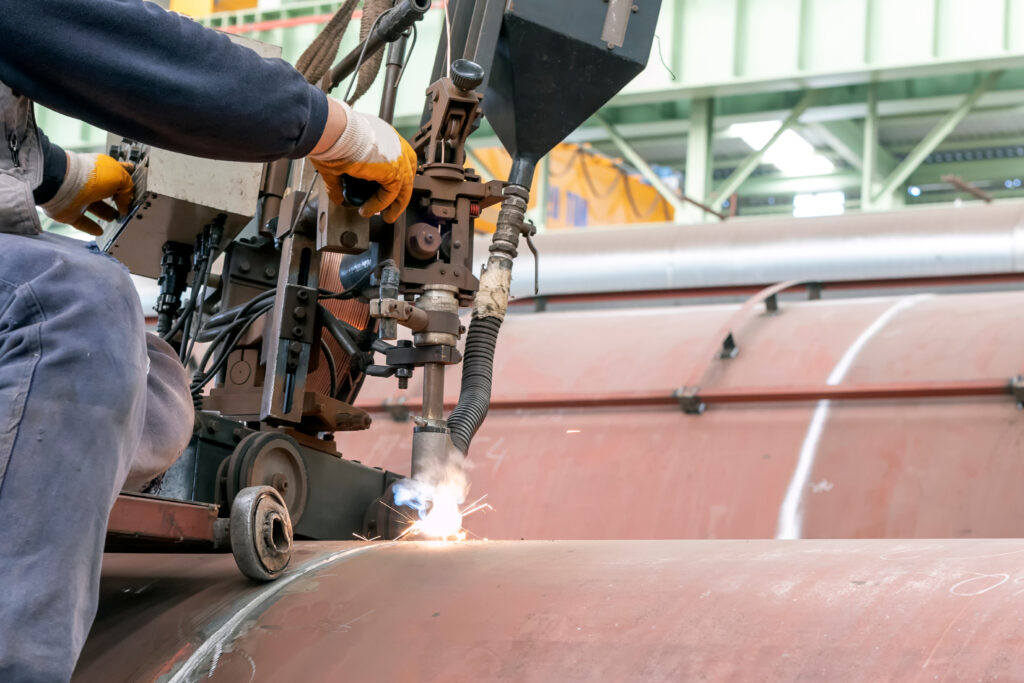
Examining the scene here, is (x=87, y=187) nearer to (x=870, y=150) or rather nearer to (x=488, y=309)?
(x=488, y=309)

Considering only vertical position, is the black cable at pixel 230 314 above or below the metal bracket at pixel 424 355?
above

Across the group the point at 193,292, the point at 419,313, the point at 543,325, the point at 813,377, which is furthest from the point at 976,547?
the point at 543,325

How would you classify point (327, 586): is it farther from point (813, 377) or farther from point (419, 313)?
point (813, 377)

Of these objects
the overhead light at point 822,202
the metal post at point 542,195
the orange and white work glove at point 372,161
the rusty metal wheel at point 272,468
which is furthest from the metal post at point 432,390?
the overhead light at point 822,202

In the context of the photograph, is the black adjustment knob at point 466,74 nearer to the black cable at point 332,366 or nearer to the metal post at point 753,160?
the black cable at point 332,366

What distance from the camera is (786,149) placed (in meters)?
9.14

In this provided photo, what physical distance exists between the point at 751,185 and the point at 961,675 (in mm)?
9196

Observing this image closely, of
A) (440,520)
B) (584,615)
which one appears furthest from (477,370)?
(584,615)

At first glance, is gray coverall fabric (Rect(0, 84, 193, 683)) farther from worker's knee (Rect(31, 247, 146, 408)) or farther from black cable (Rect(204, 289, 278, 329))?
black cable (Rect(204, 289, 278, 329))

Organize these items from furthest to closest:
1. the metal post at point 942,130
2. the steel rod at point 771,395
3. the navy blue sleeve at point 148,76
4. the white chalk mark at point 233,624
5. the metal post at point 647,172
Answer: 1. the metal post at point 647,172
2. the metal post at point 942,130
3. the steel rod at point 771,395
4. the white chalk mark at point 233,624
5. the navy blue sleeve at point 148,76

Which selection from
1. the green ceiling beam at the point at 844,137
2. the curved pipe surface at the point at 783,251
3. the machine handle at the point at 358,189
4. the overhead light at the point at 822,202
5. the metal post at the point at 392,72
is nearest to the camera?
the machine handle at the point at 358,189

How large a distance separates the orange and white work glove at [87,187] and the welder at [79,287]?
618mm

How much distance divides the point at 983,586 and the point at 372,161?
891mm

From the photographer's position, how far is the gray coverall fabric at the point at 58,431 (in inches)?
42.6
